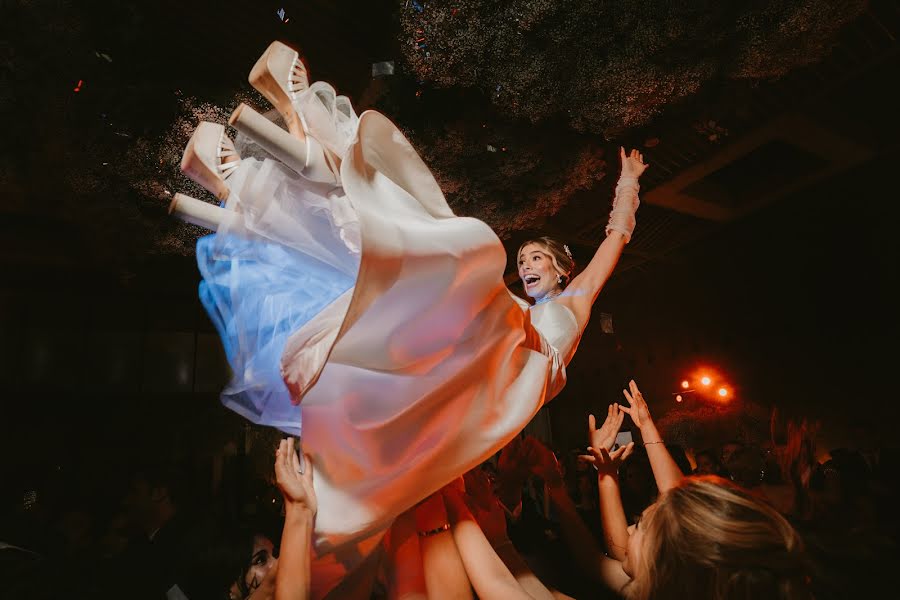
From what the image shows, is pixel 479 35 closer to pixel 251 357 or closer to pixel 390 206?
pixel 390 206

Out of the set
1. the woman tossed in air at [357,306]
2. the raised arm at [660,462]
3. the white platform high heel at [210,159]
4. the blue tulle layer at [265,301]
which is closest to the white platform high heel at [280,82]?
the woman tossed in air at [357,306]

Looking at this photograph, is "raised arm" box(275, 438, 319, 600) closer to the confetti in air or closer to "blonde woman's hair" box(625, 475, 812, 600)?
"blonde woman's hair" box(625, 475, 812, 600)

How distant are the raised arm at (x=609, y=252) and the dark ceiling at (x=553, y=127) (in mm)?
740

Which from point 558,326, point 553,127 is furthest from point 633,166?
point 553,127

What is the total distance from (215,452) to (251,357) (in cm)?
698

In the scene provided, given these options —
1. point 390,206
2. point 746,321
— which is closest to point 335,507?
point 390,206

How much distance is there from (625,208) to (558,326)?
2.36 ft

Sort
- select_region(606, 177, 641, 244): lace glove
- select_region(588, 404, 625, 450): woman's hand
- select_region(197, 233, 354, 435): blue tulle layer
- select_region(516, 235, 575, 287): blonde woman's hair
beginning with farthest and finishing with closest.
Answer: select_region(516, 235, 575, 287): blonde woman's hair
select_region(606, 177, 641, 244): lace glove
select_region(588, 404, 625, 450): woman's hand
select_region(197, 233, 354, 435): blue tulle layer

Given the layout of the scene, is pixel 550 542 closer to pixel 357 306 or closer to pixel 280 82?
pixel 357 306

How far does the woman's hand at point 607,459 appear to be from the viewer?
1929 millimetres

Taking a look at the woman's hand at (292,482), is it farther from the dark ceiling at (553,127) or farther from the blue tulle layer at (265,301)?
the dark ceiling at (553,127)

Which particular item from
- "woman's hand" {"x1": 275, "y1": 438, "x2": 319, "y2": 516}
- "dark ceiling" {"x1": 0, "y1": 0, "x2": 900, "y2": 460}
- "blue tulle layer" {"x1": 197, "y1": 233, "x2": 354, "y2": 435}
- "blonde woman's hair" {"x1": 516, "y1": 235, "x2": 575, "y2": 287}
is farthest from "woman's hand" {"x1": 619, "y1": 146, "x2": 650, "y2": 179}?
"woman's hand" {"x1": 275, "y1": 438, "x2": 319, "y2": 516}

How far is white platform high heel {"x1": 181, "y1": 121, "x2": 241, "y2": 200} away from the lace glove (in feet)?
5.18

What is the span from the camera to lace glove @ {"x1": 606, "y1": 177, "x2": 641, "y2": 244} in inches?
89.0
